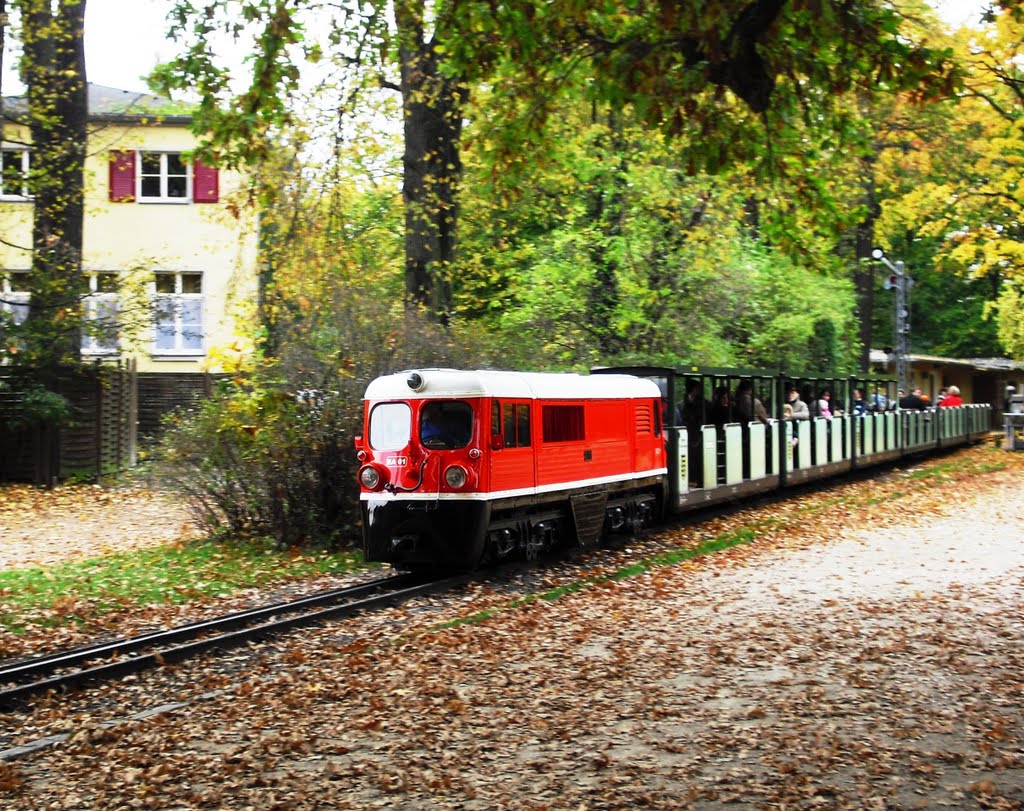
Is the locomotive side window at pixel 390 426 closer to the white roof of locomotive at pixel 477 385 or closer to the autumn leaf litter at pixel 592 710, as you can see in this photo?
the white roof of locomotive at pixel 477 385

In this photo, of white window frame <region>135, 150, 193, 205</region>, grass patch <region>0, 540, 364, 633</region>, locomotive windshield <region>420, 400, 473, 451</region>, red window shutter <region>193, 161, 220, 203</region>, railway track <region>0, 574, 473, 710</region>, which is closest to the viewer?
railway track <region>0, 574, 473, 710</region>

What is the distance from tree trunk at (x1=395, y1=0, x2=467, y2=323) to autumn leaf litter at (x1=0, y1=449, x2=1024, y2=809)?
8279 mm

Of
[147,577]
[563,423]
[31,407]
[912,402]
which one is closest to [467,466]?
[563,423]

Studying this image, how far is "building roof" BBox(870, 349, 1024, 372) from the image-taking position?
49.3 m

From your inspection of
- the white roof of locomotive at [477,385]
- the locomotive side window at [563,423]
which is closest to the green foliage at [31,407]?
the white roof of locomotive at [477,385]

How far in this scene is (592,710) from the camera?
798 centimetres

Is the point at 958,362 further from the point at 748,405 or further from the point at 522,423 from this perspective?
the point at 522,423

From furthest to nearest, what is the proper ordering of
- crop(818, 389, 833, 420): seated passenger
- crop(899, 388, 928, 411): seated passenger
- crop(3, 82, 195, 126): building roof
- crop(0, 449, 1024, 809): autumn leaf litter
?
crop(899, 388, 928, 411): seated passenger, crop(818, 389, 833, 420): seated passenger, crop(3, 82, 195, 126): building roof, crop(0, 449, 1024, 809): autumn leaf litter

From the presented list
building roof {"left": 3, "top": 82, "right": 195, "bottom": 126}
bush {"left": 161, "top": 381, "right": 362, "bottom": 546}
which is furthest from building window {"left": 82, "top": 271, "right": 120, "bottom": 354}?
bush {"left": 161, "top": 381, "right": 362, "bottom": 546}

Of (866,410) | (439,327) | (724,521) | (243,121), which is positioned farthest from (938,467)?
(243,121)

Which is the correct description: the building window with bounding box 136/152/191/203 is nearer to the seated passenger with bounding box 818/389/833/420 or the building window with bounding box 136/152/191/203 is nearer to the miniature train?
the seated passenger with bounding box 818/389/833/420

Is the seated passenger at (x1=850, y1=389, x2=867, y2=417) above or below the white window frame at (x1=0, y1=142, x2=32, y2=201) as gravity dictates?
below

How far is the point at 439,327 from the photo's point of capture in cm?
1738

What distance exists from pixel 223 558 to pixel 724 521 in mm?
8331
